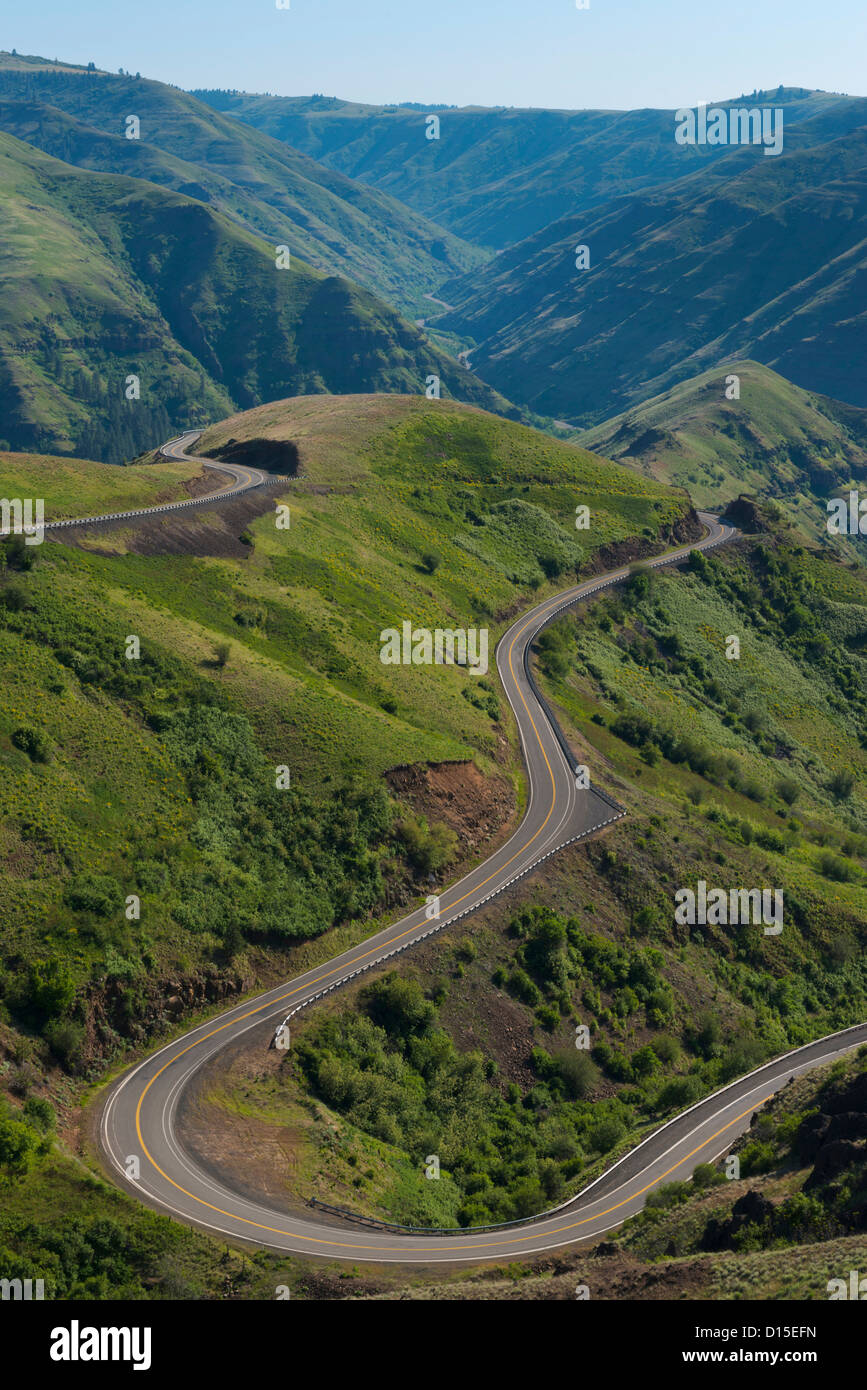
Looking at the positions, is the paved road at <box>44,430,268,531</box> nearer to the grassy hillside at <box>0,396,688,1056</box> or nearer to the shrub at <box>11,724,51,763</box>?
the grassy hillside at <box>0,396,688,1056</box>

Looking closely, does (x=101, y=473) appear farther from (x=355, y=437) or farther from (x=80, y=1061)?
(x=80, y=1061)

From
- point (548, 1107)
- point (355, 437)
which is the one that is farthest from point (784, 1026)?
point (355, 437)

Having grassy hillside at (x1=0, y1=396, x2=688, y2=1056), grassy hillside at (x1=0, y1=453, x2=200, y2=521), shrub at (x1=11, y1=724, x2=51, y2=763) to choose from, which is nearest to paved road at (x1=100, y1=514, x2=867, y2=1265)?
grassy hillside at (x1=0, y1=396, x2=688, y2=1056)

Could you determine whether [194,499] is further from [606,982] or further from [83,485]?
[606,982]

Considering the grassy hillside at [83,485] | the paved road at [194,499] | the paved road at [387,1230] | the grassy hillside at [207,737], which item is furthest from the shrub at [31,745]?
the grassy hillside at [83,485]

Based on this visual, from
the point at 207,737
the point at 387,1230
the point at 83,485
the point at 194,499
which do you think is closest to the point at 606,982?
the point at 387,1230
